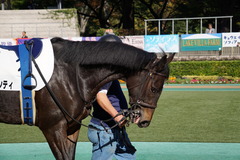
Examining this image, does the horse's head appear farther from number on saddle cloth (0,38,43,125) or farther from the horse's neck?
number on saddle cloth (0,38,43,125)

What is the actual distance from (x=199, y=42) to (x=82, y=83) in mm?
15333

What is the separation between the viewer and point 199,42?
1808cm

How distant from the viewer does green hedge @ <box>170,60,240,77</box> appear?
675 inches

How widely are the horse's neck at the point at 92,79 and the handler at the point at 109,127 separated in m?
0.10

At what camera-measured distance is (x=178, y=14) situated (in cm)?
3259

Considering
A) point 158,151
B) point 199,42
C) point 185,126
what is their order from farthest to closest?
point 199,42, point 185,126, point 158,151

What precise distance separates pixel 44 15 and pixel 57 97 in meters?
23.5

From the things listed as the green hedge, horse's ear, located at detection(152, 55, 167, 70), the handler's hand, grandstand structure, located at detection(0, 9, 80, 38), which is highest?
grandstand structure, located at detection(0, 9, 80, 38)

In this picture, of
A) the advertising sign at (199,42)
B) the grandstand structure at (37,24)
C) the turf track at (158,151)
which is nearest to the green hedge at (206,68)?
the advertising sign at (199,42)

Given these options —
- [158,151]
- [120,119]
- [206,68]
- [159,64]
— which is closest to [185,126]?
[158,151]

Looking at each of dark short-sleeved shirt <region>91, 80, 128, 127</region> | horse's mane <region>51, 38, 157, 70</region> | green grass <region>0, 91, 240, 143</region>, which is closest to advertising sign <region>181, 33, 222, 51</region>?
green grass <region>0, 91, 240, 143</region>

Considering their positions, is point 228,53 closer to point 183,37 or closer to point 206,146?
point 183,37

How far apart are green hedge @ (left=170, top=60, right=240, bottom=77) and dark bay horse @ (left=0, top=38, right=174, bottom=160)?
47.1 feet

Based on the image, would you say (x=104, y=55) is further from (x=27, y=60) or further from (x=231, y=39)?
(x=231, y=39)
